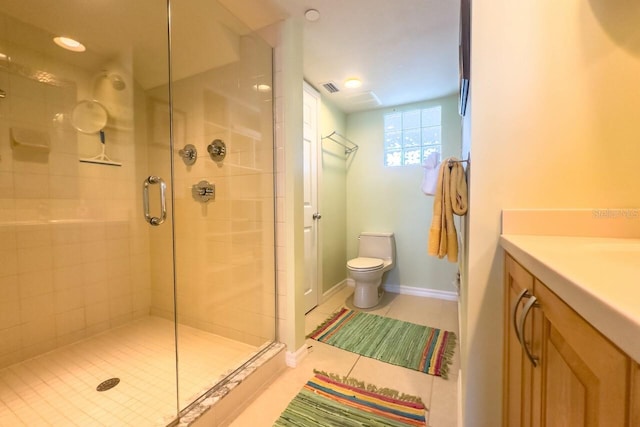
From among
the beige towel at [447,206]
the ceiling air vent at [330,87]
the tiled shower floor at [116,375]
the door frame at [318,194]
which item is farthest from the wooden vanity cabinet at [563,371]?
the ceiling air vent at [330,87]

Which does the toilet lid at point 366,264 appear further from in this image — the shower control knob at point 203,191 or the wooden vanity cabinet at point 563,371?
the wooden vanity cabinet at point 563,371

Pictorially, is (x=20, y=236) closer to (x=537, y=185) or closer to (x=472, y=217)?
(x=472, y=217)

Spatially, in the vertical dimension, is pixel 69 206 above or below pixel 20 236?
above

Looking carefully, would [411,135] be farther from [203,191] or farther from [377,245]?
[203,191]

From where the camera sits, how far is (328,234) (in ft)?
9.39

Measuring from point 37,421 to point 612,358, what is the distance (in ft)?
6.83

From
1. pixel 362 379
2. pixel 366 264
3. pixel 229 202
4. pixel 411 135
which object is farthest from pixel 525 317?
pixel 411 135

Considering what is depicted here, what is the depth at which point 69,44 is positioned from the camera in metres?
1.77

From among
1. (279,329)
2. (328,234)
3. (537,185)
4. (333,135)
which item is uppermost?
(333,135)

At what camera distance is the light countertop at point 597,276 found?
0.28 metres

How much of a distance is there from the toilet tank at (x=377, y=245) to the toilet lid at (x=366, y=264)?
0.39 feet

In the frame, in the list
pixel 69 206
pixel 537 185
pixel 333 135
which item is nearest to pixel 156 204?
pixel 69 206

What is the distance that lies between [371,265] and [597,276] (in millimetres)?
2166

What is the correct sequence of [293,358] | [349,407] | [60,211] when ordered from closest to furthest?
[349,407], [293,358], [60,211]
